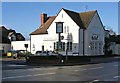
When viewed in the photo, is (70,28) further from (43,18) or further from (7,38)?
(7,38)

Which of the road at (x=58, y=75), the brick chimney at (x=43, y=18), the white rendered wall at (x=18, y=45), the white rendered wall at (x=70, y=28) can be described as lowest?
the road at (x=58, y=75)

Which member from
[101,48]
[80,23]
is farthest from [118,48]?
[80,23]

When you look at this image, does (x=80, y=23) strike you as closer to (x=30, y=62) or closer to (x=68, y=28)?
(x=68, y=28)

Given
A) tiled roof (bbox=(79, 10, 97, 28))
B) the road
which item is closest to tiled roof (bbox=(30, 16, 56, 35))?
tiled roof (bbox=(79, 10, 97, 28))

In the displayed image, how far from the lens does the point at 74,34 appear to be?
60.2m

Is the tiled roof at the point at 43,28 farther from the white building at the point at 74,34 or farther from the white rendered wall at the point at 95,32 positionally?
the white rendered wall at the point at 95,32

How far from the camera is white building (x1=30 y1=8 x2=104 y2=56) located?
60.2m

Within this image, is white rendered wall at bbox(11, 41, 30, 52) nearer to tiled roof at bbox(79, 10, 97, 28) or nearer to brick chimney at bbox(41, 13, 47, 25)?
brick chimney at bbox(41, 13, 47, 25)

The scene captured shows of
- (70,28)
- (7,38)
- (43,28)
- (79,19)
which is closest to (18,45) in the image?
(43,28)

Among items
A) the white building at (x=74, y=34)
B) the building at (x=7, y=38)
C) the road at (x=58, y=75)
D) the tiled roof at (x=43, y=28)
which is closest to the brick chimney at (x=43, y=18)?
the tiled roof at (x=43, y=28)

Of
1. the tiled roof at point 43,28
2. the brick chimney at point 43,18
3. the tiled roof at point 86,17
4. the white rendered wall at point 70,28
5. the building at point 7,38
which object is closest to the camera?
the white rendered wall at point 70,28

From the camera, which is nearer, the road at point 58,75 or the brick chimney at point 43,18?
the road at point 58,75

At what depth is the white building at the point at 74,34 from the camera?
60.2 m

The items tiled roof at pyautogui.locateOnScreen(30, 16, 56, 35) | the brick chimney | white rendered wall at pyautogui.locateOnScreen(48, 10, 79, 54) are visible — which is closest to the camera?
white rendered wall at pyautogui.locateOnScreen(48, 10, 79, 54)
